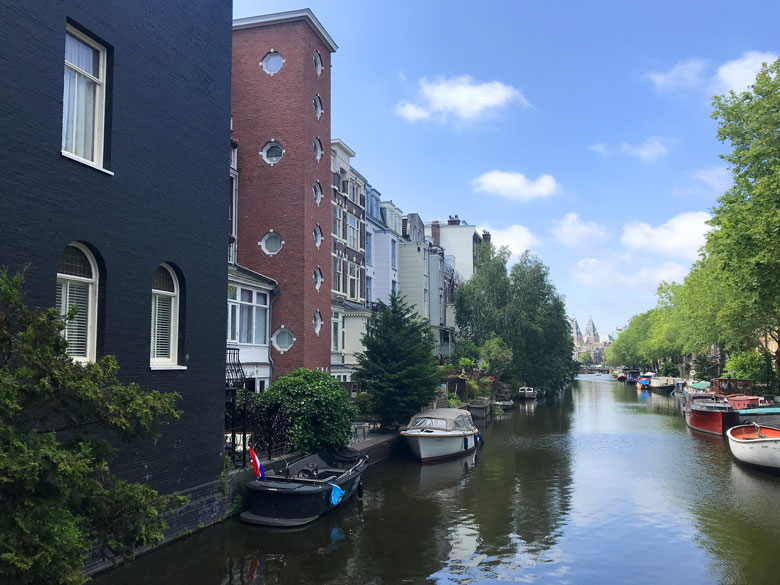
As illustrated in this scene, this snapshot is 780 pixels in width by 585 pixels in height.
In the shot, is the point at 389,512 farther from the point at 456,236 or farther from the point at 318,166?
the point at 456,236

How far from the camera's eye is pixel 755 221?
85.1ft

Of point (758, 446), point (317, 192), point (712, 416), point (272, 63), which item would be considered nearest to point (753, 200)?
point (758, 446)

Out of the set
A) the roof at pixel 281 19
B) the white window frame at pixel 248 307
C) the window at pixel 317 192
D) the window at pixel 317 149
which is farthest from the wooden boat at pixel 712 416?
the roof at pixel 281 19

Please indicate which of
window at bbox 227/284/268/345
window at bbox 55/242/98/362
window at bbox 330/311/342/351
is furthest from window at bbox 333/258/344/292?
window at bbox 55/242/98/362

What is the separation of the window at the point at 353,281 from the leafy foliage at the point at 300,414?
17152 mm

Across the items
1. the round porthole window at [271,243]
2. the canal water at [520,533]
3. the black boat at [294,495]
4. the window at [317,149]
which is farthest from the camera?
the window at [317,149]

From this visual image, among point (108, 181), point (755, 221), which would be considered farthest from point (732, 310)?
point (108, 181)

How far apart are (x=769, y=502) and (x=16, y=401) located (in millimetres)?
21086

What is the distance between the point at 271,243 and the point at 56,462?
20.7 meters

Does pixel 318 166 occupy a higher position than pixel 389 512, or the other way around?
pixel 318 166

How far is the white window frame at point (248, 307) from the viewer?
23.0 metres

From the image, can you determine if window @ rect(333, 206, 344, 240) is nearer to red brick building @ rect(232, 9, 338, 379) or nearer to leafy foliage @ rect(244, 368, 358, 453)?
red brick building @ rect(232, 9, 338, 379)

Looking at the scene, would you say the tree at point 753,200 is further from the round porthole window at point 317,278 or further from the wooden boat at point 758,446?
the round porthole window at point 317,278

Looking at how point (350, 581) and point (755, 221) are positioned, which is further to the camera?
point (755, 221)
